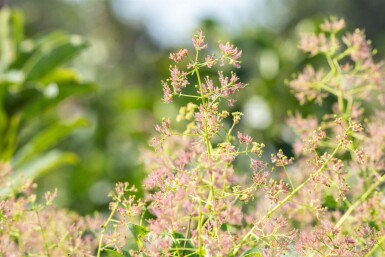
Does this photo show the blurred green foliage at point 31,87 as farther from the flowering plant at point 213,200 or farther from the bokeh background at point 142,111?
the flowering plant at point 213,200

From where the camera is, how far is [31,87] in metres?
2.07

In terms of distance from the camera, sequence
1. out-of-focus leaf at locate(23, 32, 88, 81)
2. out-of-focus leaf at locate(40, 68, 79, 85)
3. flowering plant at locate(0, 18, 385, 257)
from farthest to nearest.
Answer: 1. out-of-focus leaf at locate(40, 68, 79, 85)
2. out-of-focus leaf at locate(23, 32, 88, 81)
3. flowering plant at locate(0, 18, 385, 257)

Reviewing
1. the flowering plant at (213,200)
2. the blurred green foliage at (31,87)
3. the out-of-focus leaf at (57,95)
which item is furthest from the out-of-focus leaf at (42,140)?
the flowering plant at (213,200)

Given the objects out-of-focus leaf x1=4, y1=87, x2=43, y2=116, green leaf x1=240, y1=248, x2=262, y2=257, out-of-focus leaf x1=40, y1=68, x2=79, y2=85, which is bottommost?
green leaf x1=240, y1=248, x2=262, y2=257

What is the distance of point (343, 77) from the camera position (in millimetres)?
1156

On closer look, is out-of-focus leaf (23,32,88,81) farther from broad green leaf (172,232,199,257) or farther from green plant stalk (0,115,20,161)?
broad green leaf (172,232,199,257)

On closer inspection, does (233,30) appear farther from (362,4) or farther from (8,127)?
(362,4)

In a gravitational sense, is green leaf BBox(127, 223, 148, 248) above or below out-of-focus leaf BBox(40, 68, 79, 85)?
below

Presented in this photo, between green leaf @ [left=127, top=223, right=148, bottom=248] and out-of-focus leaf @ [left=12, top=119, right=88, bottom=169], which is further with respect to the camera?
out-of-focus leaf @ [left=12, top=119, right=88, bottom=169]

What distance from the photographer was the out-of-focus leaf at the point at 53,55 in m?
2.08

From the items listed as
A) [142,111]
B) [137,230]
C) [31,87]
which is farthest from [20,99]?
[142,111]

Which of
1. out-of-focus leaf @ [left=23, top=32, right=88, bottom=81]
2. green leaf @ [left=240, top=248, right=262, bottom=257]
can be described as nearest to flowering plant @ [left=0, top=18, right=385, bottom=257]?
green leaf @ [left=240, top=248, right=262, bottom=257]

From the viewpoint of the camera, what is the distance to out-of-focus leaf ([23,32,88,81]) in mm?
2080

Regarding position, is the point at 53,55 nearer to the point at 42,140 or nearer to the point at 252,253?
the point at 42,140
